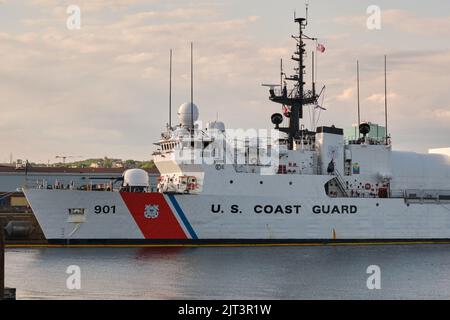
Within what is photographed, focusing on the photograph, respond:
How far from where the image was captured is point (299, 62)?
132 feet

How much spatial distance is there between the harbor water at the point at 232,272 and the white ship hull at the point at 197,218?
669 millimetres

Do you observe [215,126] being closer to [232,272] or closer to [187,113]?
[187,113]

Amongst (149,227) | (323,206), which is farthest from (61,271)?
(323,206)

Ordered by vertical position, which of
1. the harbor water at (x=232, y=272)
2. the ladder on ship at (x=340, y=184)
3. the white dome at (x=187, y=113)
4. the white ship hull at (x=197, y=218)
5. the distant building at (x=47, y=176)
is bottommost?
the harbor water at (x=232, y=272)

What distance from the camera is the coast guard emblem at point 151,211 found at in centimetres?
3469

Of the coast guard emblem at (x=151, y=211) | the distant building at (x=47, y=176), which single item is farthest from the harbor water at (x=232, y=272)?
the distant building at (x=47, y=176)

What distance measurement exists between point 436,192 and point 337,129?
254 inches

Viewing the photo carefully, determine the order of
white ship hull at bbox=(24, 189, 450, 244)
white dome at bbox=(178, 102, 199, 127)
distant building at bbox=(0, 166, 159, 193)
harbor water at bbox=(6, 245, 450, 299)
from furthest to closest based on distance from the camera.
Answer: distant building at bbox=(0, 166, 159, 193) → white dome at bbox=(178, 102, 199, 127) → white ship hull at bbox=(24, 189, 450, 244) → harbor water at bbox=(6, 245, 450, 299)

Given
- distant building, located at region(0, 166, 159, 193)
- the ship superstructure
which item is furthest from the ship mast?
distant building, located at region(0, 166, 159, 193)

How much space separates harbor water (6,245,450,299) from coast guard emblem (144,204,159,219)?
4.88ft

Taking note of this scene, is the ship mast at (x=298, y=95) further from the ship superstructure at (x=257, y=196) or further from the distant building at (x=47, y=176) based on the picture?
the distant building at (x=47, y=176)

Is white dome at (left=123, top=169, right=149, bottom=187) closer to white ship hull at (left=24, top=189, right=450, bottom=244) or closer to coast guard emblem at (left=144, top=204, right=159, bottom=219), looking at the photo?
white ship hull at (left=24, top=189, right=450, bottom=244)

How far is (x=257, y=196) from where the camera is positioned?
35.7 metres

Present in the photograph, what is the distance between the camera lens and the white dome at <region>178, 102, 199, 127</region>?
3725cm
